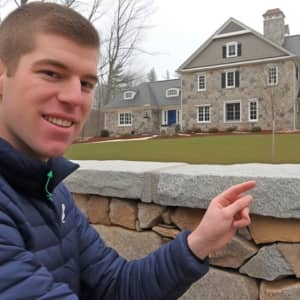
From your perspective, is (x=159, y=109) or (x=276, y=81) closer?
(x=276, y=81)

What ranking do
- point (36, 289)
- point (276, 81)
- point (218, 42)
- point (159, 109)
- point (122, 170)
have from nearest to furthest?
1. point (36, 289)
2. point (122, 170)
3. point (276, 81)
4. point (218, 42)
5. point (159, 109)

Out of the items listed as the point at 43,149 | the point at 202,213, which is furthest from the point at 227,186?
the point at 43,149

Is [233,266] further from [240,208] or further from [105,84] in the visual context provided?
[105,84]

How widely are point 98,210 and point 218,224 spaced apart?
1.35 meters

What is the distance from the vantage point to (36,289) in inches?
32.8

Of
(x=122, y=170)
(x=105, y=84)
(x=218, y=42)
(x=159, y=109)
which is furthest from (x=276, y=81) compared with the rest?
(x=122, y=170)

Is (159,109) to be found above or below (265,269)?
above

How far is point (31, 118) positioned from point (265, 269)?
4.52 feet

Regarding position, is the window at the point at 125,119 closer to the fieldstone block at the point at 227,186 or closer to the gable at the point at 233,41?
the gable at the point at 233,41

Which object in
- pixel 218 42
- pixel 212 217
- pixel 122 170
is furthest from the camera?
pixel 218 42

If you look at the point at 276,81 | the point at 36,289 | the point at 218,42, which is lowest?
the point at 36,289

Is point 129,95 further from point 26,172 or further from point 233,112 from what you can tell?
point 26,172

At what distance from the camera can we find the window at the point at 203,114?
2662 cm

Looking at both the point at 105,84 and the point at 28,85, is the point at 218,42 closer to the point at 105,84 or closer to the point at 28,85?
the point at 105,84
